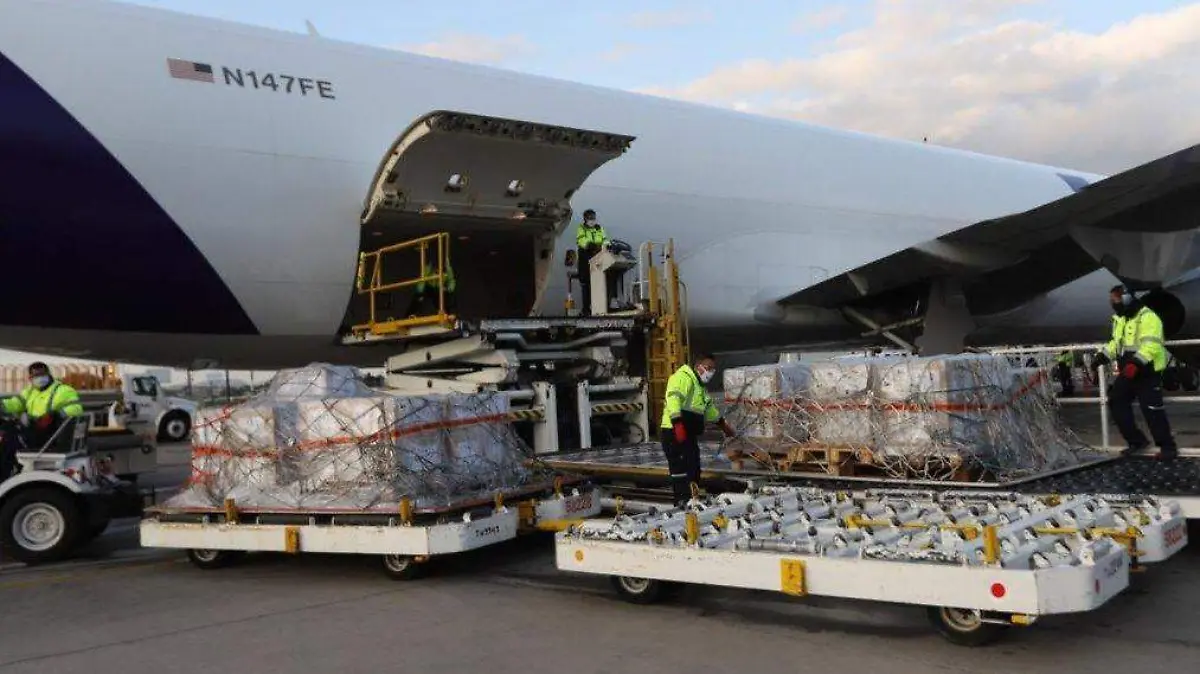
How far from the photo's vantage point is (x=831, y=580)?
474 centimetres

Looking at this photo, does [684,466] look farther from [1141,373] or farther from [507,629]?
[1141,373]

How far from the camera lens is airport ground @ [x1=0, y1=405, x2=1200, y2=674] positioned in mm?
4555

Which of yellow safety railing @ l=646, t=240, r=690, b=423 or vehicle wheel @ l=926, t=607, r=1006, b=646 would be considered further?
yellow safety railing @ l=646, t=240, r=690, b=423

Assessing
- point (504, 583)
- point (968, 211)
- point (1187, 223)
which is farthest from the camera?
point (968, 211)

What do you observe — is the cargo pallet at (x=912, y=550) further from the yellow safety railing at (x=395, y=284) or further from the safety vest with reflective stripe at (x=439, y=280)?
the safety vest with reflective stripe at (x=439, y=280)

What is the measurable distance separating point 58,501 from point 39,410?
1.05m

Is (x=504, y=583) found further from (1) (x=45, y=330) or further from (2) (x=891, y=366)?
(1) (x=45, y=330)

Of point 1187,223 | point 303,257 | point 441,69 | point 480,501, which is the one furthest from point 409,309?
point 1187,223

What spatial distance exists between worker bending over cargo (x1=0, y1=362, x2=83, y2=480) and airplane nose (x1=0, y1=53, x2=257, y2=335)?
64 cm

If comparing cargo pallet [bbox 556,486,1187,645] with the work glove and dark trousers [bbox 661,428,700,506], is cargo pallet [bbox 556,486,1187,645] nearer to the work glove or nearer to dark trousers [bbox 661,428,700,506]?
dark trousers [bbox 661,428,700,506]

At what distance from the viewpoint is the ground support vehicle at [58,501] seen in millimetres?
7641

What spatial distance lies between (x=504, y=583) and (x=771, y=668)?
2.44 meters

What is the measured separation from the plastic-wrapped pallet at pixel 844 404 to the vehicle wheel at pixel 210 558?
4493mm

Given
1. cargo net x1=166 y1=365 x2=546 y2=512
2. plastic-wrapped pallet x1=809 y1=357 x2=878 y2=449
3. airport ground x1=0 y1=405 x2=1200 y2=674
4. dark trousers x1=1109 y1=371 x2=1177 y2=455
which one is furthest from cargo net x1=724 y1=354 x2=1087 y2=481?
cargo net x1=166 y1=365 x2=546 y2=512
